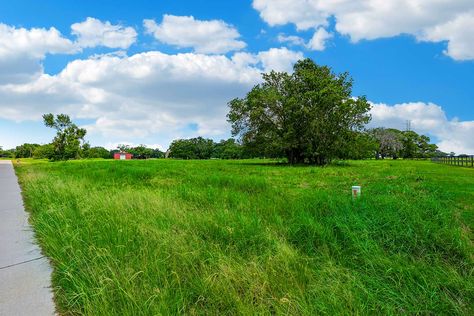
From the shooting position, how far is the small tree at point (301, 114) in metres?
28.7

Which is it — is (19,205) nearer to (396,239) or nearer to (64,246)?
(64,246)

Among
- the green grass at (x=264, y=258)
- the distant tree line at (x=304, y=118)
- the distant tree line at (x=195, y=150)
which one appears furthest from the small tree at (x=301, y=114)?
the distant tree line at (x=195, y=150)

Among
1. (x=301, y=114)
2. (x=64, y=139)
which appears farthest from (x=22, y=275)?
(x=64, y=139)

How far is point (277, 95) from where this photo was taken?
104 feet

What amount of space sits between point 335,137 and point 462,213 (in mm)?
23430

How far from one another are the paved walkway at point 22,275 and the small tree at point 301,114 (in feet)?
84.0

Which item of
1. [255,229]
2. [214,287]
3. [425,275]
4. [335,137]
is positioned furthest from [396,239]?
[335,137]

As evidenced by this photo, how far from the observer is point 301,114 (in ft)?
96.4

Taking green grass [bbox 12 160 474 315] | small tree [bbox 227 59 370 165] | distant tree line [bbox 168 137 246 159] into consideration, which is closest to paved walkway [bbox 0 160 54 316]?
green grass [bbox 12 160 474 315]

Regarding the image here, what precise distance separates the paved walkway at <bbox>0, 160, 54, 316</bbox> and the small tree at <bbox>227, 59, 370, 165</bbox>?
84.0 ft

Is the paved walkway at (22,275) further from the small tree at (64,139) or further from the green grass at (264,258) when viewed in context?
the small tree at (64,139)

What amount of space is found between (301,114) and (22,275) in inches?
1084

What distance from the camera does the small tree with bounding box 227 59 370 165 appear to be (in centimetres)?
2869

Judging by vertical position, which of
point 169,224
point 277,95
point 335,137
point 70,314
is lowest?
point 70,314
